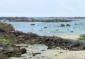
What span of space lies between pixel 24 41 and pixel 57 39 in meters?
4.66

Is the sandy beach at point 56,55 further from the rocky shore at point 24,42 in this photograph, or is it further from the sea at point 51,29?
the sea at point 51,29

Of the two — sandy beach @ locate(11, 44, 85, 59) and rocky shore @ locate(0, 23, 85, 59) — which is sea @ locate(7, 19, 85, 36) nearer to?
rocky shore @ locate(0, 23, 85, 59)

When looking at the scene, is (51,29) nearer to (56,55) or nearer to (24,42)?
(24,42)

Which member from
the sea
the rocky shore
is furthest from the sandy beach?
the sea

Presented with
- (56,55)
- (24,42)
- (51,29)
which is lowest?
(51,29)

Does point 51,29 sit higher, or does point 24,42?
point 24,42

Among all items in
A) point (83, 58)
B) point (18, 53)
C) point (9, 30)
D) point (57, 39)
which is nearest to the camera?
point (83, 58)

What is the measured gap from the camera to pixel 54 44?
29703 mm

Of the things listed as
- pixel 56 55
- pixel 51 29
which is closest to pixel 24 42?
pixel 56 55

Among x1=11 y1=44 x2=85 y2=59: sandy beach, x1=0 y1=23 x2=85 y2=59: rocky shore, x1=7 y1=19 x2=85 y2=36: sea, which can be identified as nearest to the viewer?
x1=11 y1=44 x2=85 y2=59: sandy beach

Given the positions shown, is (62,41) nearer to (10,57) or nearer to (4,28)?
(10,57)

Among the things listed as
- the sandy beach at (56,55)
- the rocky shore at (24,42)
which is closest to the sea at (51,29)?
the rocky shore at (24,42)

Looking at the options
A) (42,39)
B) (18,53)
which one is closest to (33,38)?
(42,39)

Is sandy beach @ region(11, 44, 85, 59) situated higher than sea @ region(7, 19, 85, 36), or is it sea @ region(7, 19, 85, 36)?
sandy beach @ region(11, 44, 85, 59)
